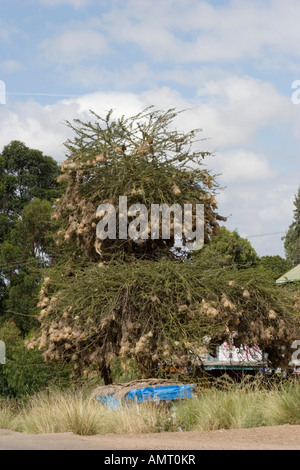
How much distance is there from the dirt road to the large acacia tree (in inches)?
152

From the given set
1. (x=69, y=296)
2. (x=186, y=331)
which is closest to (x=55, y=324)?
(x=69, y=296)

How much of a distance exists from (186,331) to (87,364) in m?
2.52

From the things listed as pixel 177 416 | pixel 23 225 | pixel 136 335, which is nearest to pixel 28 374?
pixel 136 335

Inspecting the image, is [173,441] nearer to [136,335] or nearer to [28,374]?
[136,335]

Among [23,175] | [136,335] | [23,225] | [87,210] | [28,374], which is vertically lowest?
[28,374]

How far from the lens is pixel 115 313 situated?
1491 cm

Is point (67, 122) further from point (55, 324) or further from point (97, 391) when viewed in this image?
point (97, 391)

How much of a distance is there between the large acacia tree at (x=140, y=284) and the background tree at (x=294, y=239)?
3794cm

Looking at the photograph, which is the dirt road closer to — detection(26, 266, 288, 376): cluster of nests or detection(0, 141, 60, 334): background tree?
detection(26, 266, 288, 376): cluster of nests

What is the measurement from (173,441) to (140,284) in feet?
20.3

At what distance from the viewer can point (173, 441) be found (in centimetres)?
930

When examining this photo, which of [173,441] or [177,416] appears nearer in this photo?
[173,441]

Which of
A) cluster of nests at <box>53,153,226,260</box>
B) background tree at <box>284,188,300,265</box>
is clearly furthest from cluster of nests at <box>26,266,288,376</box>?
background tree at <box>284,188,300,265</box>

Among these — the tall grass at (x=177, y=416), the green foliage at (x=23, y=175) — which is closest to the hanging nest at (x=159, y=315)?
the tall grass at (x=177, y=416)
